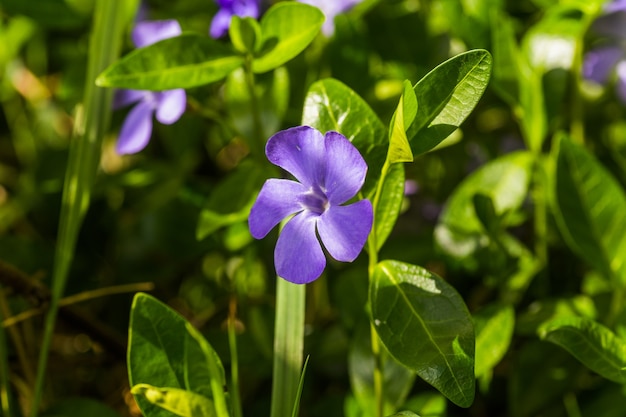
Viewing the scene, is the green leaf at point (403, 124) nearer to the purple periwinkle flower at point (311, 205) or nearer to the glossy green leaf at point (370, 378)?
the purple periwinkle flower at point (311, 205)

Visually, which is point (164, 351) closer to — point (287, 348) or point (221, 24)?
point (287, 348)

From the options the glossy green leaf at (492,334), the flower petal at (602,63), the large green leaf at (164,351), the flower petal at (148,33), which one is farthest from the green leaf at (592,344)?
the flower petal at (148,33)

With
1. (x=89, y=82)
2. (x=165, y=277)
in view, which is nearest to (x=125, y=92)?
(x=89, y=82)

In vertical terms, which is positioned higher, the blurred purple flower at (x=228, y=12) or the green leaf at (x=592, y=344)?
the blurred purple flower at (x=228, y=12)

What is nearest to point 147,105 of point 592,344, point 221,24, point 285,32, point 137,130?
point 137,130

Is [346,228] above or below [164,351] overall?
above

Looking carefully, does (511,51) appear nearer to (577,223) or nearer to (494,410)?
(577,223)
